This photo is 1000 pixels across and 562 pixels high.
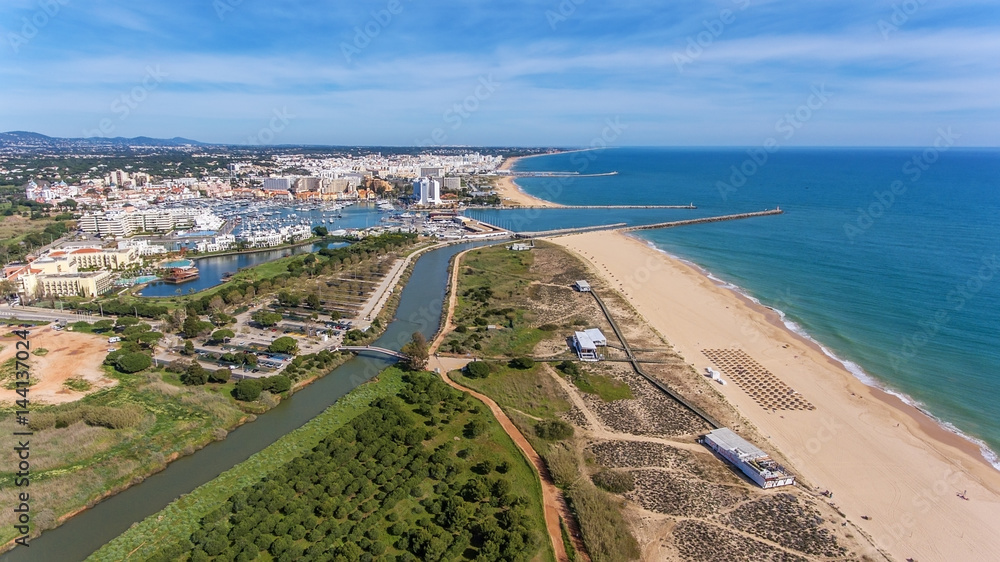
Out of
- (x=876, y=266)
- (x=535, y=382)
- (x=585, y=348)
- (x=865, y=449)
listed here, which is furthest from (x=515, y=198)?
(x=865, y=449)

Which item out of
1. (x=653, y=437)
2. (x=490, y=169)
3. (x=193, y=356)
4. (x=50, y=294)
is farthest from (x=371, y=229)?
(x=490, y=169)

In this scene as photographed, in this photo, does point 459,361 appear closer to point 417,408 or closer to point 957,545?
point 417,408

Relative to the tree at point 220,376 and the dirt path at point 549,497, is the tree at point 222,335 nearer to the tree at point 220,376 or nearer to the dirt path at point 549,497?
the tree at point 220,376

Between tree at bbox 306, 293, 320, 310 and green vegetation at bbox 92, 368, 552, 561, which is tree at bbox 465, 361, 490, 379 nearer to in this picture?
green vegetation at bbox 92, 368, 552, 561

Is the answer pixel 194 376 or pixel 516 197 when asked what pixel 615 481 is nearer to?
pixel 194 376

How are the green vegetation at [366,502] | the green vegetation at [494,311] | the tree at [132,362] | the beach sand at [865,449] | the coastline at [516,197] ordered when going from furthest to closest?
the coastline at [516,197] < the green vegetation at [494,311] < the tree at [132,362] < the beach sand at [865,449] < the green vegetation at [366,502]

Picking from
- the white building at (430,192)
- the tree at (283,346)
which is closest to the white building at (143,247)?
the tree at (283,346)

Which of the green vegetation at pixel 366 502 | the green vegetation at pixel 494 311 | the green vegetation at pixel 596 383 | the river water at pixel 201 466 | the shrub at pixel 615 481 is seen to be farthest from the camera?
the green vegetation at pixel 494 311
